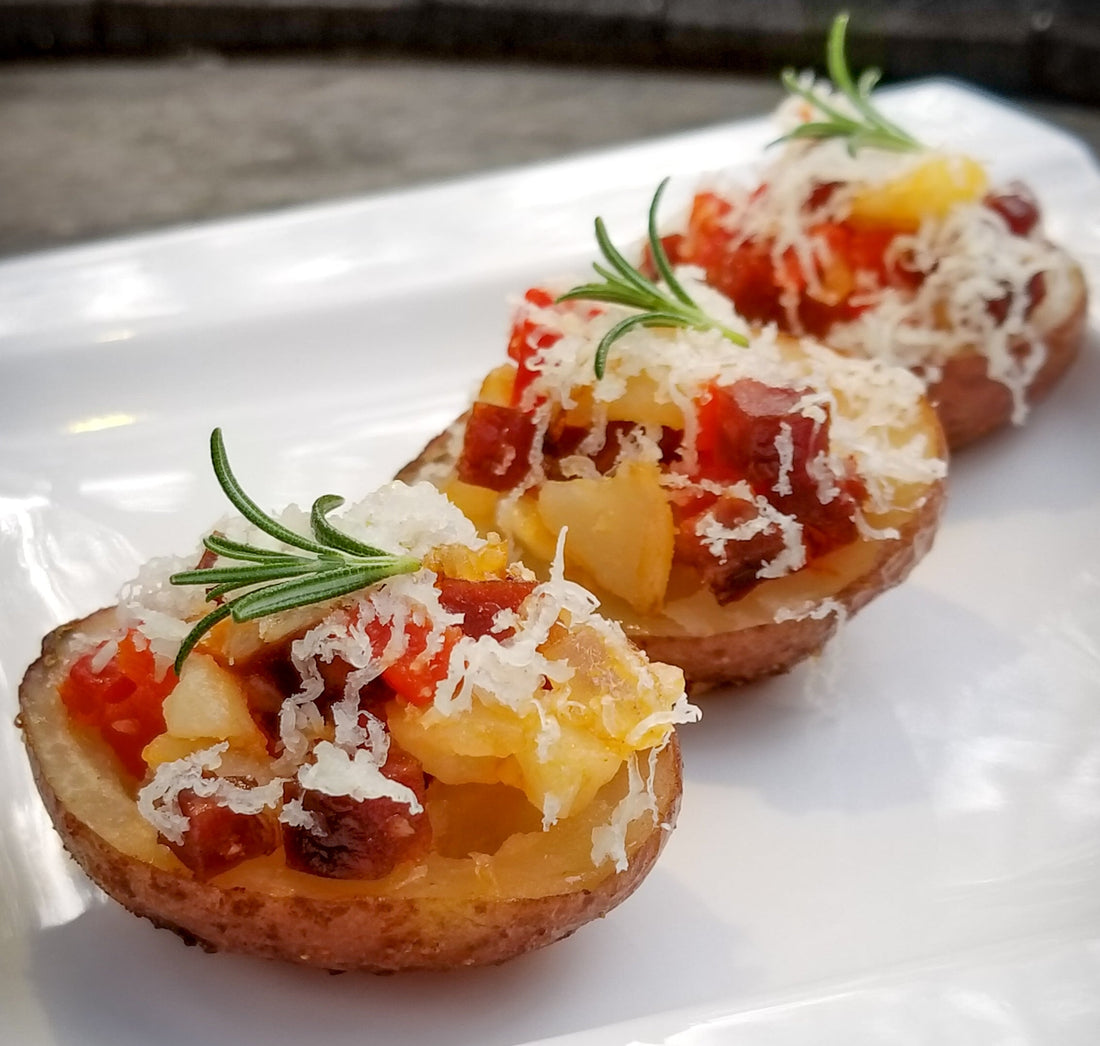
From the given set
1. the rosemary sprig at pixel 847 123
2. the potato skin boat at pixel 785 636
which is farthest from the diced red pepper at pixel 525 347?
the rosemary sprig at pixel 847 123

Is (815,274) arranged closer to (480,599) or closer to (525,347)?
(525,347)

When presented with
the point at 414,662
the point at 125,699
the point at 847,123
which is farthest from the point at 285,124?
the point at 414,662

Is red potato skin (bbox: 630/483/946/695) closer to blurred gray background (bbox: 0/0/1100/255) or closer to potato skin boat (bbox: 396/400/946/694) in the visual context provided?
potato skin boat (bbox: 396/400/946/694)

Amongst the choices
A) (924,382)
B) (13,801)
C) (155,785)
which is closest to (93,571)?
(13,801)

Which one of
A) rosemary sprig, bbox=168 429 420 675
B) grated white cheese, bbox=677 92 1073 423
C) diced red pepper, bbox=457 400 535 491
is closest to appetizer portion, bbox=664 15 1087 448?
grated white cheese, bbox=677 92 1073 423

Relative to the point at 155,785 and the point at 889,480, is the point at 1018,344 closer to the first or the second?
the point at 889,480
